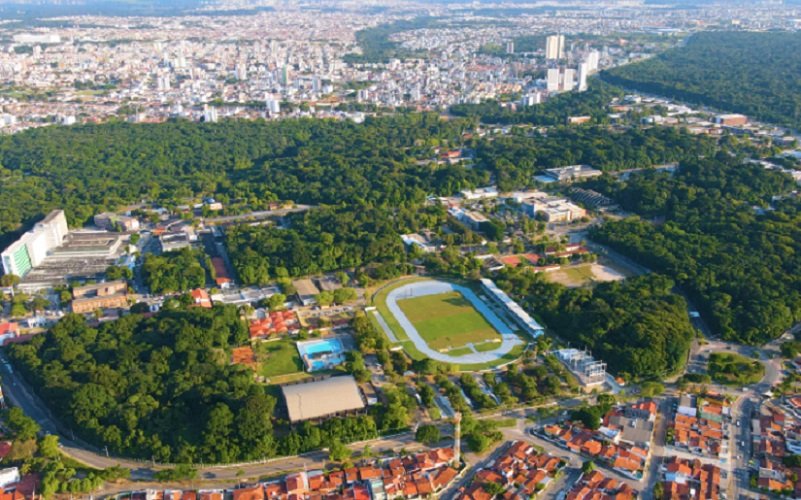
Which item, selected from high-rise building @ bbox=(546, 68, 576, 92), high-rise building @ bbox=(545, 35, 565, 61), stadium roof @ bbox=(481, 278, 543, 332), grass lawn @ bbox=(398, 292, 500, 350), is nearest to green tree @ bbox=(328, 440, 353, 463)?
grass lawn @ bbox=(398, 292, 500, 350)

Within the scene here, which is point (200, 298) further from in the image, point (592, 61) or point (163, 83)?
point (592, 61)

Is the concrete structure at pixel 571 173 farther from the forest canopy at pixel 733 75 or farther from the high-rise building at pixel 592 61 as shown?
the high-rise building at pixel 592 61

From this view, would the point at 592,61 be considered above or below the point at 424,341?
above

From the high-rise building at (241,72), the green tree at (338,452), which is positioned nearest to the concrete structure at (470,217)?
the green tree at (338,452)

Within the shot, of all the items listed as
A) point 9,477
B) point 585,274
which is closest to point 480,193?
point 585,274

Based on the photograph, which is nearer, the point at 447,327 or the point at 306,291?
the point at 447,327
